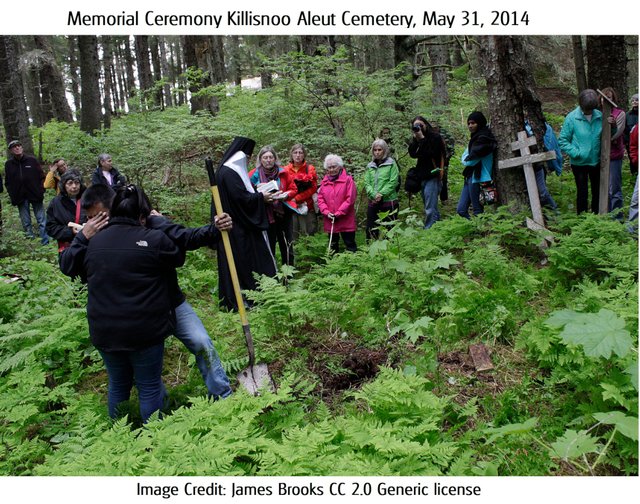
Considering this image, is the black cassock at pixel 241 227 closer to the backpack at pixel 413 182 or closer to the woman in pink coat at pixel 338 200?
the woman in pink coat at pixel 338 200

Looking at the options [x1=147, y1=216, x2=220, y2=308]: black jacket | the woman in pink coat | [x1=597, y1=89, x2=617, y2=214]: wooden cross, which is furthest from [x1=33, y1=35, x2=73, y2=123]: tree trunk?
[x1=597, y1=89, x2=617, y2=214]: wooden cross

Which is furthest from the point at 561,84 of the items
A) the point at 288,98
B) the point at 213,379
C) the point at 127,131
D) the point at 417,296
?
the point at 213,379

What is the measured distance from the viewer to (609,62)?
9555 millimetres

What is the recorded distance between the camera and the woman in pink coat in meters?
7.67

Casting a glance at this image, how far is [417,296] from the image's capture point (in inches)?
202

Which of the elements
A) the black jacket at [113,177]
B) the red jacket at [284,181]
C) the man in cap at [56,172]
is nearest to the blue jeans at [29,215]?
the man in cap at [56,172]

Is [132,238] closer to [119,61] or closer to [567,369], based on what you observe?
[567,369]

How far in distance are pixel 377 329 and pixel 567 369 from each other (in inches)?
68.5

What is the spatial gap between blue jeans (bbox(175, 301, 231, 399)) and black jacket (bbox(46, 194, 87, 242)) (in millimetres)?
3392

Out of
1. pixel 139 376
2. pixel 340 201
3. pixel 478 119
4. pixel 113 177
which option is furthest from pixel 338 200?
pixel 139 376

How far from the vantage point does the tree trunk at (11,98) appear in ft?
44.0

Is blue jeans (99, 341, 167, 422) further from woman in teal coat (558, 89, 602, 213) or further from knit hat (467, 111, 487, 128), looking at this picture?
woman in teal coat (558, 89, 602, 213)

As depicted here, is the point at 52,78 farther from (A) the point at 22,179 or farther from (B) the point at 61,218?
(B) the point at 61,218

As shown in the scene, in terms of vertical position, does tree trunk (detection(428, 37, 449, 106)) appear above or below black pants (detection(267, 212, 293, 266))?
above
